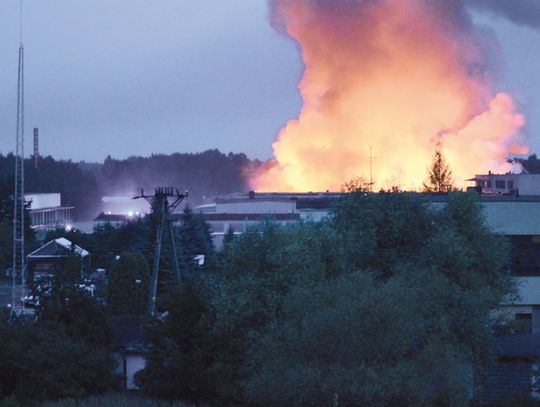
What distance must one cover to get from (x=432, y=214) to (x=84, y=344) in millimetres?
7490

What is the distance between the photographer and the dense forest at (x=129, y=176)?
8981 cm

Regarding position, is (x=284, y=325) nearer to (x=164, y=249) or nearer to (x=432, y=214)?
(x=432, y=214)

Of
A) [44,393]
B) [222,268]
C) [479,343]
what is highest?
[222,268]

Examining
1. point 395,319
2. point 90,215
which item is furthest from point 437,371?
point 90,215

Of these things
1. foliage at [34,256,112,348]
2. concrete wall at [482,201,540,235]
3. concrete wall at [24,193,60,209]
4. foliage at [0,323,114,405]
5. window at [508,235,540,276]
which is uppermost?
concrete wall at [24,193,60,209]

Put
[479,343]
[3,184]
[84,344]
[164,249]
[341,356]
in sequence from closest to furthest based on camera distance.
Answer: [341,356] < [479,343] < [84,344] < [164,249] < [3,184]

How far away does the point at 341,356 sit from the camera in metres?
12.8

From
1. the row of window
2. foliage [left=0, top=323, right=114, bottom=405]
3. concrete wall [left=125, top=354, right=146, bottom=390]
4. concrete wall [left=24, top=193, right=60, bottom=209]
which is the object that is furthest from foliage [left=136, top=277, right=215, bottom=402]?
concrete wall [left=24, top=193, right=60, bottom=209]

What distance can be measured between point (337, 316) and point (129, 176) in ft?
331

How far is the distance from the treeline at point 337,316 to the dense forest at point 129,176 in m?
69.5

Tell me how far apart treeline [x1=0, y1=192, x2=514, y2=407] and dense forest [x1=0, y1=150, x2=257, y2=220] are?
2736 inches

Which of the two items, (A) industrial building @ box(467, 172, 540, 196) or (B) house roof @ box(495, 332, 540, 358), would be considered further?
(A) industrial building @ box(467, 172, 540, 196)

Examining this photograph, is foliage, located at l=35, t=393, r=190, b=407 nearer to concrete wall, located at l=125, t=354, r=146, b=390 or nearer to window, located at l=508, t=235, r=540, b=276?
concrete wall, located at l=125, t=354, r=146, b=390

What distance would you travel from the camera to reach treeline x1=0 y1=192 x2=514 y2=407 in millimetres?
12758
